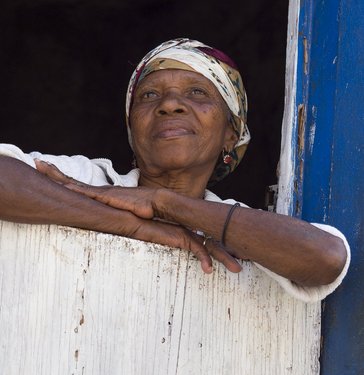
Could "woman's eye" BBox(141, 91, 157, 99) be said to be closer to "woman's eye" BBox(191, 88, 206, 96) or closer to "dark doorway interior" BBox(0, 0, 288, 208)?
"woman's eye" BBox(191, 88, 206, 96)

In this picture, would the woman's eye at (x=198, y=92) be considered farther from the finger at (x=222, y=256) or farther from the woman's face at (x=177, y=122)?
the finger at (x=222, y=256)

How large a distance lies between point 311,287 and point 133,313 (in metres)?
0.49

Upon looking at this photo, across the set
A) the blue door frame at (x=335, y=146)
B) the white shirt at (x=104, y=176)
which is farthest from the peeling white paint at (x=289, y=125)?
the white shirt at (x=104, y=176)

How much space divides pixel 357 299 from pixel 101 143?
3092mm

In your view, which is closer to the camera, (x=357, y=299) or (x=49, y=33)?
(x=357, y=299)

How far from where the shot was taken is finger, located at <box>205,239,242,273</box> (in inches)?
114

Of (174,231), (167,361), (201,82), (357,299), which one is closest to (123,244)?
(174,231)

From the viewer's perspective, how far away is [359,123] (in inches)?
125

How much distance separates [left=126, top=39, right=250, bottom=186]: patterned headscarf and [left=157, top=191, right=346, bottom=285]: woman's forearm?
0.85 m

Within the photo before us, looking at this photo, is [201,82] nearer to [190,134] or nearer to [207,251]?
[190,134]

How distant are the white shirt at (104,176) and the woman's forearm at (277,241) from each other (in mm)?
41

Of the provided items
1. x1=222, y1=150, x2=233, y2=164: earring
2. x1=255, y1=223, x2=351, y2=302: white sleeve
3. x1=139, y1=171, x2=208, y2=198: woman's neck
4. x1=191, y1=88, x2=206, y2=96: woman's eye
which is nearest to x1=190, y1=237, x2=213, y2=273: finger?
x1=255, y1=223, x2=351, y2=302: white sleeve

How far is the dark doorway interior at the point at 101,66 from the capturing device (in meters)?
5.59

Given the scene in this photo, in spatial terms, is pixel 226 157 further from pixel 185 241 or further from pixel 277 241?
pixel 277 241
